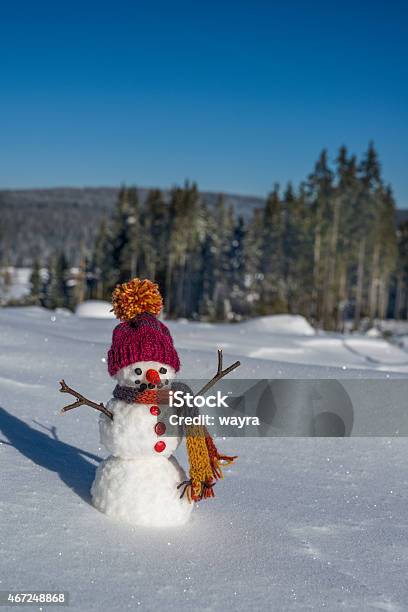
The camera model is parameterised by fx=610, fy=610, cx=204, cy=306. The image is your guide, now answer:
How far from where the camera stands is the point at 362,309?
170 ft

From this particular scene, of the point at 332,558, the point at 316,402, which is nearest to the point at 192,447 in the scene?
the point at 332,558

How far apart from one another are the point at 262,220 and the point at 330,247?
1235cm

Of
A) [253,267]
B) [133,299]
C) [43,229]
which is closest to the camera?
[133,299]

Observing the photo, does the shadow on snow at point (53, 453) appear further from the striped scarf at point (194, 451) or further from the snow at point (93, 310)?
the snow at point (93, 310)

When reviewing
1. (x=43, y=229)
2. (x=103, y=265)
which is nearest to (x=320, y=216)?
(x=103, y=265)

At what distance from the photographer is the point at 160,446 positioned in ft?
9.57

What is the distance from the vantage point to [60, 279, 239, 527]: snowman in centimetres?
291

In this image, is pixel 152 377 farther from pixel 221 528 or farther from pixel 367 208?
pixel 367 208

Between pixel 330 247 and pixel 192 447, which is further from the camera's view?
pixel 330 247

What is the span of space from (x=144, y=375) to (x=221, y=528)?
909 mm

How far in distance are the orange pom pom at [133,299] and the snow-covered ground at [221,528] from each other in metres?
0.98

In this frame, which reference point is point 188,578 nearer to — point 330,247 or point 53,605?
point 53,605

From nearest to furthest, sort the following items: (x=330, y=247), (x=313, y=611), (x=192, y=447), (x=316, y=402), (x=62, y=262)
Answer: (x=313, y=611)
(x=192, y=447)
(x=316, y=402)
(x=330, y=247)
(x=62, y=262)

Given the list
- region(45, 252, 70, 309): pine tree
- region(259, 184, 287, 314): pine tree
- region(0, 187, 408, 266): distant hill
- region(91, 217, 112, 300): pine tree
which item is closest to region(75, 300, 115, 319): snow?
region(91, 217, 112, 300): pine tree
